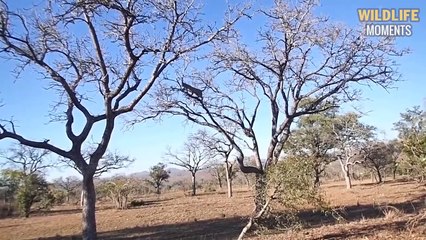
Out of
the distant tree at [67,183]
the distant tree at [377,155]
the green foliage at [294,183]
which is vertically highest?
the green foliage at [294,183]

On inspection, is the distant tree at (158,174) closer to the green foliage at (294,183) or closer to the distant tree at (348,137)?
the distant tree at (348,137)

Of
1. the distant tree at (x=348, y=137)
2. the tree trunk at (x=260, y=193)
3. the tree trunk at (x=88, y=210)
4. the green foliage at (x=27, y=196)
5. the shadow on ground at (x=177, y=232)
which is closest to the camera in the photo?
the tree trunk at (x=260, y=193)

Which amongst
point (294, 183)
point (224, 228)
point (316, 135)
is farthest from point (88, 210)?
point (316, 135)

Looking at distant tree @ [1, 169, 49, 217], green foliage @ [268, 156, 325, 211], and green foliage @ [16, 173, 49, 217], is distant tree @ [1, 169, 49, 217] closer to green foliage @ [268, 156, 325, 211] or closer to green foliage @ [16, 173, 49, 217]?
green foliage @ [16, 173, 49, 217]

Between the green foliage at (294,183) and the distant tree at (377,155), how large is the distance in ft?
120

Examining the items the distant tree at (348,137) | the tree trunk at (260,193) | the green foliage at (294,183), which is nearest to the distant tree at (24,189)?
the distant tree at (348,137)

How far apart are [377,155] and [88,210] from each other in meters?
42.4

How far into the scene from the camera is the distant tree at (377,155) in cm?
4436

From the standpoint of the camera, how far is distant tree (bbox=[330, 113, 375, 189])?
135ft

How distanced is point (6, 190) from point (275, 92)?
4269cm

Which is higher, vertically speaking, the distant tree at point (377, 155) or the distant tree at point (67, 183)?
the distant tree at point (377, 155)

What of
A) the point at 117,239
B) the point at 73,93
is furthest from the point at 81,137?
the point at 117,239

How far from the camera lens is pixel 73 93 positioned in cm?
1173

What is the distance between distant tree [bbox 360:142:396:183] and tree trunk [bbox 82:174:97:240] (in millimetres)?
36027
